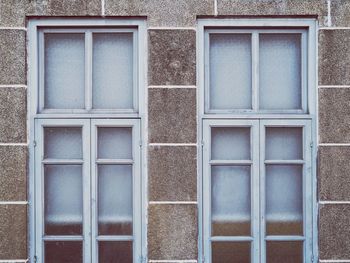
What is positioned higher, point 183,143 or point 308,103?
point 308,103

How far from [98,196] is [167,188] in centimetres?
64

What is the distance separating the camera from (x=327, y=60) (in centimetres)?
485

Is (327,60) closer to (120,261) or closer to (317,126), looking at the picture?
(317,126)

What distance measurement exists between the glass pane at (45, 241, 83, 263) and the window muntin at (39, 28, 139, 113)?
1211mm

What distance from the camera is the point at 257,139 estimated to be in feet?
16.2

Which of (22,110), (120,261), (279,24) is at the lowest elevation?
(120,261)

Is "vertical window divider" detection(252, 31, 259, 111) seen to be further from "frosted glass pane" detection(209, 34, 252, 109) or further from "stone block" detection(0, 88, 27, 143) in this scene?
"stone block" detection(0, 88, 27, 143)

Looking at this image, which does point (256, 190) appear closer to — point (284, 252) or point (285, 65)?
point (284, 252)

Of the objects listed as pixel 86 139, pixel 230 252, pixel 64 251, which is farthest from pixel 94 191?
pixel 230 252

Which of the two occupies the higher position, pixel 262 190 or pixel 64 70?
pixel 64 70

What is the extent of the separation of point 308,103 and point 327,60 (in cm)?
41

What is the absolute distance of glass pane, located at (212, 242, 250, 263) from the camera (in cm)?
495

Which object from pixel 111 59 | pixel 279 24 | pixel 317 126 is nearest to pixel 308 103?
pixel 317 126

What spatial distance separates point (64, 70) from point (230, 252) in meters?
2.23
